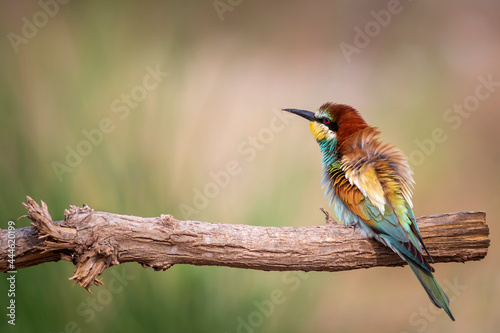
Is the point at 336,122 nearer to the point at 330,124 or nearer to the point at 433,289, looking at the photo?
the point at 330,124

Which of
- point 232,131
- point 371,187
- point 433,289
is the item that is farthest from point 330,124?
point 232,131

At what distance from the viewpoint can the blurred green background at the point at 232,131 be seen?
6.16 ft

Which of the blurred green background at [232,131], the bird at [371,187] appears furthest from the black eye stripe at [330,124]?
the blurred green background at [232,131]

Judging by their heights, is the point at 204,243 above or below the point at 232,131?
below

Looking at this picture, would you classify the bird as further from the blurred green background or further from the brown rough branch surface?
the blurred green background

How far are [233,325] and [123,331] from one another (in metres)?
0.41

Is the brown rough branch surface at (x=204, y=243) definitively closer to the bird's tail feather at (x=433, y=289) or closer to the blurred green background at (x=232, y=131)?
the bird's tail feather at (x=433, y=289)

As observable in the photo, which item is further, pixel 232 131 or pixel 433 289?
pixel 232 131

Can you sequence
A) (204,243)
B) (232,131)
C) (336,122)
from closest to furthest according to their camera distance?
1. (204,243)
2. (336,122)
3. (232,131)

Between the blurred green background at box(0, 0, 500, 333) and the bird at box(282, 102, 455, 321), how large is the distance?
44 cm

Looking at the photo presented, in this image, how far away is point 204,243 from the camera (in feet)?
4.56

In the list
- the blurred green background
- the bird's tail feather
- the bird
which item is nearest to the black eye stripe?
the bird

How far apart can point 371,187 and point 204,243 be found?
1.84ft

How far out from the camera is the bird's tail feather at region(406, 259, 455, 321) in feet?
4.66
